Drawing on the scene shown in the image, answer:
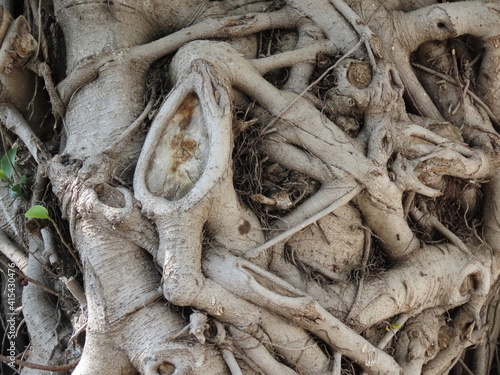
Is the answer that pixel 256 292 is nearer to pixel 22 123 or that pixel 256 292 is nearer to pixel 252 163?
pixel 252 163

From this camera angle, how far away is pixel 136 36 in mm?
2834

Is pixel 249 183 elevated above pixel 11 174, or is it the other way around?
pixel 11 174

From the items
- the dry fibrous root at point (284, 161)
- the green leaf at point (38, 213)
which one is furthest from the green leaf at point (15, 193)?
the dry fibrous root at point (284, 161)

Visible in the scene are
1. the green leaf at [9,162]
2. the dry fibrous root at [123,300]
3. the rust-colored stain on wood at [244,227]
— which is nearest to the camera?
the dry fibrous root at [123,300]

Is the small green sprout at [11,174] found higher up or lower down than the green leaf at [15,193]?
higher up

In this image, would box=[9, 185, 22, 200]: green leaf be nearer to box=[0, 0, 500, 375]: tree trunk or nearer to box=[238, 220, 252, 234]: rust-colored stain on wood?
box=[0, 0, 500, 375]: tree trunk

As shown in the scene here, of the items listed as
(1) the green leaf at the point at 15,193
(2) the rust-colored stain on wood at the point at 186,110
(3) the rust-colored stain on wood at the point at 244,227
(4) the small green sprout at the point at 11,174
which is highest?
(2) the rust-colored stain on wood at the point at 186,110

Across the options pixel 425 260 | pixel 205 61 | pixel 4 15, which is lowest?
pixel 425 260

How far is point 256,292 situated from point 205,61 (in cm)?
94

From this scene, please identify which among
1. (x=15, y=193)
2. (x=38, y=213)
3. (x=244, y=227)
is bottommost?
(x=244, y=227)

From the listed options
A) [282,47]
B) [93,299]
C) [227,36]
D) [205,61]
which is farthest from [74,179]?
[282,47]

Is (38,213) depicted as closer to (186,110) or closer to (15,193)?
(15,193)

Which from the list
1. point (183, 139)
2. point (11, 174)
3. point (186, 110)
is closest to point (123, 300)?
point (183, 139)

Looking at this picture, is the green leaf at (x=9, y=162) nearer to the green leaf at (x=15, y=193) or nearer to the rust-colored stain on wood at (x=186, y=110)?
the green leaf at (x=15, y=193)
